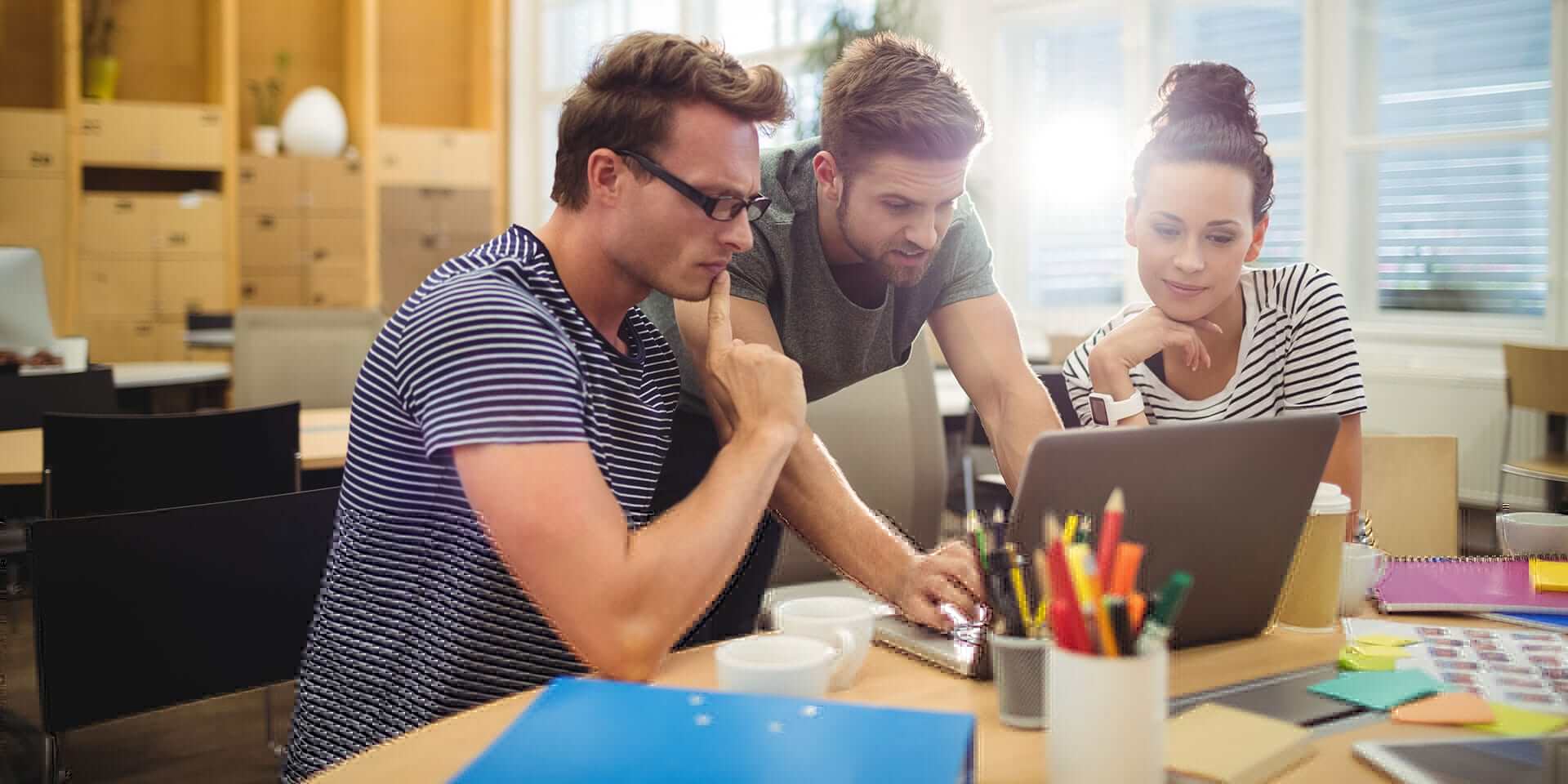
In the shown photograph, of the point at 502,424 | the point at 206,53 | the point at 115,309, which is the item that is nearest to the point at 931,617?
the point at 502,424

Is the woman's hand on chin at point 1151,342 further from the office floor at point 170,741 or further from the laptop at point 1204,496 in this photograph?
the office floor at point 170,741

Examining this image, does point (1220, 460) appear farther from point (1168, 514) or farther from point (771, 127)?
point (771, 127)

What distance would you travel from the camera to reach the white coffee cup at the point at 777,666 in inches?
37.1

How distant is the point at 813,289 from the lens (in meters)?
1.79

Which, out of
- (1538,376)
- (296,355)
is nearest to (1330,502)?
(296,355)

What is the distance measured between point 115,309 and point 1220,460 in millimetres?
7725

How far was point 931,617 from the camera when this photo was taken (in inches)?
48.2

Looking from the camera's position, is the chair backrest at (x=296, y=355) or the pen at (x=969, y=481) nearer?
the chair backrest at (x=296, y=355)

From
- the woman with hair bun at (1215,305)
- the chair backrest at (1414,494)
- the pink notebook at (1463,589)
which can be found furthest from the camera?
the chair backrest at (1414,494)

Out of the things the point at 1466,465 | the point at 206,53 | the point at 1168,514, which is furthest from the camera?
the point at 206,53

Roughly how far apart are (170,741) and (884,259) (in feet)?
7.54

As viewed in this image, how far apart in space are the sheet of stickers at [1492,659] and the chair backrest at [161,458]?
2119mm

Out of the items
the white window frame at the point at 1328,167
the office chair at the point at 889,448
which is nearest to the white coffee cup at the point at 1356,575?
the office chair at the point at 889,448

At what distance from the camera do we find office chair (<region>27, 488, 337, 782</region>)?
57.7 inches
